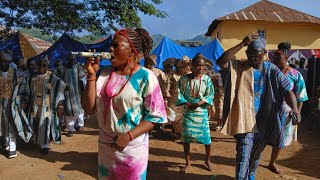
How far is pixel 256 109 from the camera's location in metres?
3.87

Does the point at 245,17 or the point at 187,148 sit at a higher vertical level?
the point at 245,17

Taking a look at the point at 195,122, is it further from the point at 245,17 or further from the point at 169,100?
the point at 245,17

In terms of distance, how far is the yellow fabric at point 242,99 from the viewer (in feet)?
12.3

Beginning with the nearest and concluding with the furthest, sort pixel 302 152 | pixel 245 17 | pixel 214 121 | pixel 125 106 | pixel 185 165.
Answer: pixel 125 106 → pixel 185 165 → pixel 302 152 → pixel 214 121 → pixel 245 17

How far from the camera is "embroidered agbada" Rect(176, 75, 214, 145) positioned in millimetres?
5191

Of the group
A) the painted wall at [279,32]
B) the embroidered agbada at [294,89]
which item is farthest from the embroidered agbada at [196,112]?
the painted wall at [279,32]

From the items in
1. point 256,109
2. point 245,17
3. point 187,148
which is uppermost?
point 245,17

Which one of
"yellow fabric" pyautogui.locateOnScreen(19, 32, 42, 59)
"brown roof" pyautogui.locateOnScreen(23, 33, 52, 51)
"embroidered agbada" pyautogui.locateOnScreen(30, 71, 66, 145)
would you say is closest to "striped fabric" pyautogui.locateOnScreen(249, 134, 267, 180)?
"embroidered agbada" pyautogui.locateOnScreen(30, 71, 66, 145)

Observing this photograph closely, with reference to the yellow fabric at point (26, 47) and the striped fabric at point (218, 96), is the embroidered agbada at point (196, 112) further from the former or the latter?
the yellow fabric at point (26, 47)

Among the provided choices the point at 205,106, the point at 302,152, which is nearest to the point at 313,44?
the point at 302,152

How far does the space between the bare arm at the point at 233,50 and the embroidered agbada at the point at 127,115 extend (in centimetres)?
142

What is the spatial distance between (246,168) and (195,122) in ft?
4.78

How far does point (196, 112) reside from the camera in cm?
524

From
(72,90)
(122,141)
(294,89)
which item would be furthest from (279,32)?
(122,141)
